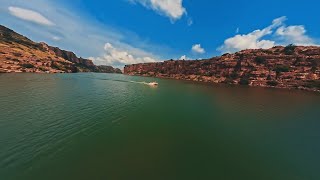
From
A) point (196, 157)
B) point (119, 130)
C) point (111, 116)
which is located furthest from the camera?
point (111, 116)

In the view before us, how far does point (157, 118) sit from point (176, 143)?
15.9 metres

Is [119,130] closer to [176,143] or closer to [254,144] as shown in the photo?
[176,143]

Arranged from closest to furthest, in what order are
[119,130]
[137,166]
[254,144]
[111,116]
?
[137,166] → [254,144] → [119,130] → [111,116]

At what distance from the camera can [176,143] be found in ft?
103

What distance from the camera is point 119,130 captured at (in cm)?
3600

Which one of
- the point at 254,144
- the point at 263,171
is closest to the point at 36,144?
the point at 263,171

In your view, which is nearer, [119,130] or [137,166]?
[137,166]

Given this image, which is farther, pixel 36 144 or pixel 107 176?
pixel 36 144

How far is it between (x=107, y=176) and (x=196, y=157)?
43.2ft

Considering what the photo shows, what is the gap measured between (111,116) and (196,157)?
26.3m

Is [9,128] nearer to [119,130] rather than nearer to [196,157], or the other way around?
[119,130]

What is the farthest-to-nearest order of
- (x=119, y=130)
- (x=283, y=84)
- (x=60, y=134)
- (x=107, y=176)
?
(x=283, y=84) → (x=119, y=130) → (x=60, y=134) → (x=107, y=176)

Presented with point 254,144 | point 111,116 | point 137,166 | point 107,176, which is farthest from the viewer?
point 111,116

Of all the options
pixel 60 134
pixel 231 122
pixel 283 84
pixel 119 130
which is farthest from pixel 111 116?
pixel 283 84
